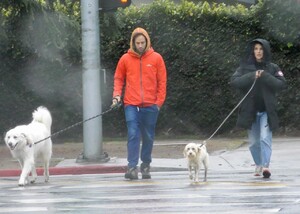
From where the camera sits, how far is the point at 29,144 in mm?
12336

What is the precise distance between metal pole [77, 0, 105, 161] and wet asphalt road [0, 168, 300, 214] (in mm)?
1974

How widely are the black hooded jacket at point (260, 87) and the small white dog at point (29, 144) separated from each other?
2.78m

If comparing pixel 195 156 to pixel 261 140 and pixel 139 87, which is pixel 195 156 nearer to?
pixel 261 140

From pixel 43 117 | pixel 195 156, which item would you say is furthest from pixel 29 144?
pixel 195 156

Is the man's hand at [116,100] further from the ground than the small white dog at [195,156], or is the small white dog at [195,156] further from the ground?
the man's hand at [116,100]

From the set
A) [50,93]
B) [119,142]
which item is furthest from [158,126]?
[50,93]

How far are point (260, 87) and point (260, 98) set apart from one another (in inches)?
6.1

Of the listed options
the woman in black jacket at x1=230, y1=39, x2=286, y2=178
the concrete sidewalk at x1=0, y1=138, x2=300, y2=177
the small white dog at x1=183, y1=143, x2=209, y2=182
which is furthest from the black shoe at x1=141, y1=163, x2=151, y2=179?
the concrete sidewalk at x1=0, y1=138, x2=300, y2=177

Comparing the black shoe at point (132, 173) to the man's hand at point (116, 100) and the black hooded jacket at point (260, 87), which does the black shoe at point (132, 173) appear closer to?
the man's hand at point (116, 100)

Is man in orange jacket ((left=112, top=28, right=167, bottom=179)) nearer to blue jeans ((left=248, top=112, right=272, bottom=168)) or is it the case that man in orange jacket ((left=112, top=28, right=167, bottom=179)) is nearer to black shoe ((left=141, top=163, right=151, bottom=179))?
black shoe ((left=141, top=163, right=151, bottom=179))

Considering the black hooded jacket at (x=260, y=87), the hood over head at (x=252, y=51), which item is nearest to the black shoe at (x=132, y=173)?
the black hooded jacket at (x=260, y=87)

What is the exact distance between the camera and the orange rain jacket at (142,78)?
12.5 metres

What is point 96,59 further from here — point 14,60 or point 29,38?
point 14,60

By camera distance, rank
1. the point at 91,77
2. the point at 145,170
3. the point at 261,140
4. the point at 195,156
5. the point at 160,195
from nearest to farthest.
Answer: the point at 160,195, the point at 195,156, the point at 261,140, the point at 145,170, the point at 91,77
